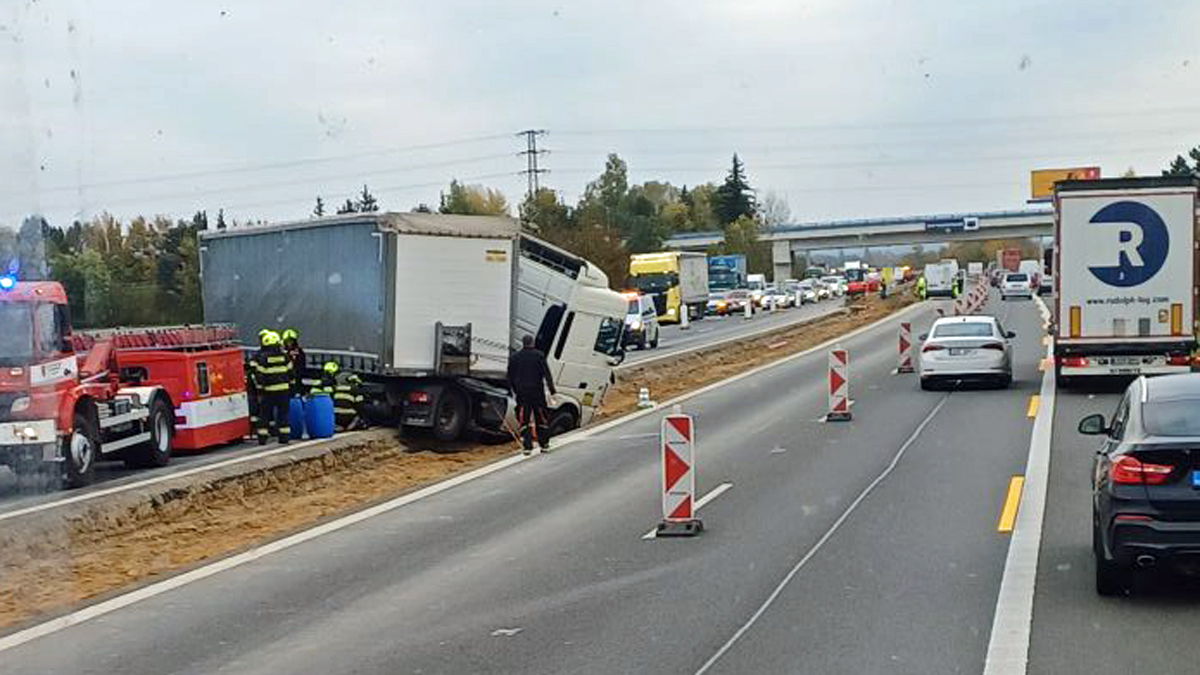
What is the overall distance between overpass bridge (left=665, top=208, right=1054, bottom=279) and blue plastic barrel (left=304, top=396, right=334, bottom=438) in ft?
323

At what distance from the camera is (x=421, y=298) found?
78.4 ft

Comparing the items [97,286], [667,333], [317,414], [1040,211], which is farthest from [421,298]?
[1040,211]

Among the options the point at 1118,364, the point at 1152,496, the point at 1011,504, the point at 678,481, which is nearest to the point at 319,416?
the point at 678,481

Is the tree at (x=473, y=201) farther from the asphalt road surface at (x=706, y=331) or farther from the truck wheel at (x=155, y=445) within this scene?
the truck wheel at (x=155, y=445)

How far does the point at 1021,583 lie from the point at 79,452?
12748mm

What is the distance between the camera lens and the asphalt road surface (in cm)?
5038

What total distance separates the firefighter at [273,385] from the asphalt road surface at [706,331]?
20533mm

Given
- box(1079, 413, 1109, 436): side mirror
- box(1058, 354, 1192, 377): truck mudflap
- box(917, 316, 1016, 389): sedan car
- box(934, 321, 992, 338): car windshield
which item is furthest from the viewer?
box(934, 321, 992, 338): car windshield

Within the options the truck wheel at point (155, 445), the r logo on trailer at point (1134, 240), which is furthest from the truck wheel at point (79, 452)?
the r logo on trailer at point (1134, 240)

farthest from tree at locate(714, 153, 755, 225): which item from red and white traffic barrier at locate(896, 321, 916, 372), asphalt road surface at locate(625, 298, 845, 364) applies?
red and white traffic barrier at locate(896, 321, 916, 372)

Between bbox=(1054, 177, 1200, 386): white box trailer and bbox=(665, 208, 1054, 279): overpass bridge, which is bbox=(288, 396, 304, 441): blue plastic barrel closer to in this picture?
bbox=(1054, 177, 1200, 386): white box trailer

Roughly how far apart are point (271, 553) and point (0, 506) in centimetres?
583

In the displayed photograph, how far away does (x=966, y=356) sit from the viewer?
28406 millimetres

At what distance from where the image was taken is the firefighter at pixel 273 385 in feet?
74.3
